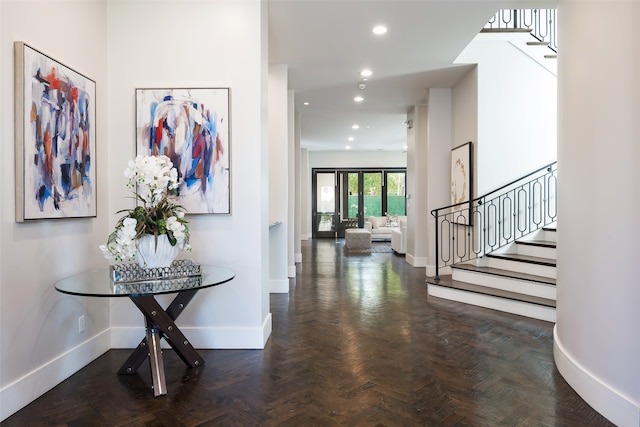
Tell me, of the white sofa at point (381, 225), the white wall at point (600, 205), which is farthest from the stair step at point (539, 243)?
the white sofa at point (381, 225)

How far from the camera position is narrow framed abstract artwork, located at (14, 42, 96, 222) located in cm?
232

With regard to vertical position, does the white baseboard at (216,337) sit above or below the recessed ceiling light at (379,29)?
below

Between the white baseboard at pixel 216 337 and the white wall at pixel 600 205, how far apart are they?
7.34 ft

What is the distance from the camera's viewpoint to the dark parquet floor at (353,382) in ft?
7.30

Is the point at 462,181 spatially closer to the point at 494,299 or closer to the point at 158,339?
the point at 494,299

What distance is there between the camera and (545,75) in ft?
17.4

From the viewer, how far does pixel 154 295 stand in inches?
98.7

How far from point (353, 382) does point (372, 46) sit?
12.2 ft

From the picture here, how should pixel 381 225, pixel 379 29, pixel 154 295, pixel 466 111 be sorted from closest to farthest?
pixel 154 295, pixel 379 29, pixel 466 111, pixel 381 225

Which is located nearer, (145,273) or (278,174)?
(145,273)

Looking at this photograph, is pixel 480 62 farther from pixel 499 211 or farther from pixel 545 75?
pixel 499 211

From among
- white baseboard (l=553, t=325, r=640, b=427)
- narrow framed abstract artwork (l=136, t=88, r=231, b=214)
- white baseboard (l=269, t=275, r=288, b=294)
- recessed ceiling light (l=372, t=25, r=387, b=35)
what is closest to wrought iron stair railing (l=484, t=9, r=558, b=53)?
recessed ceiling light (l=372, t=25, r=387, b=35)

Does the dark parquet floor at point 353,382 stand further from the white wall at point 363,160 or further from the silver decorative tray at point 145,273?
the white wall at point 363,160

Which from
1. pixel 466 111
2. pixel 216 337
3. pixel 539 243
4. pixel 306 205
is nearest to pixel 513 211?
pixel 539 243
